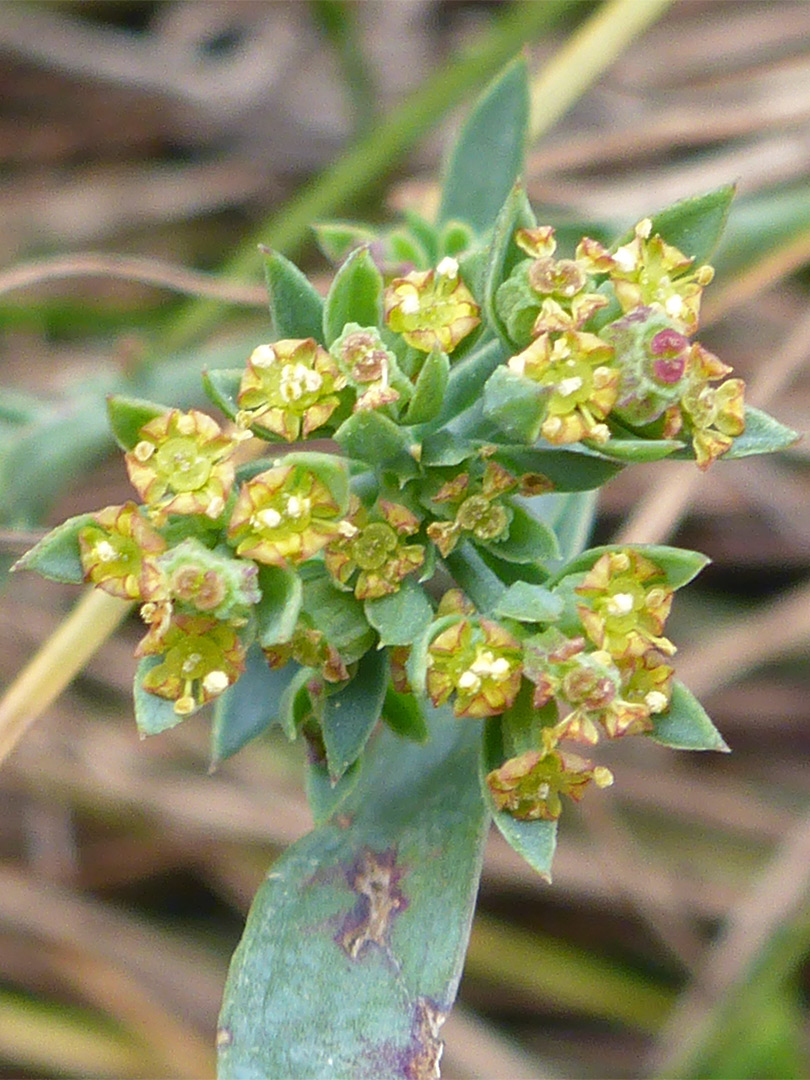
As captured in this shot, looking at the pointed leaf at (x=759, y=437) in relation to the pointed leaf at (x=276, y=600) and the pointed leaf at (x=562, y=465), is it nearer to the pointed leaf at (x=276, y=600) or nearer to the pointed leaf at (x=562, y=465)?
the pointed leaf at (x=562, y=465)

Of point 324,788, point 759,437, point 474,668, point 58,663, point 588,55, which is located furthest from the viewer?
point 588,55

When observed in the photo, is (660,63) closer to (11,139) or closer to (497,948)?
(11,139)

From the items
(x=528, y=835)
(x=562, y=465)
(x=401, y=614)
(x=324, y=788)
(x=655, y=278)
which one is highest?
(x=655, y=278)

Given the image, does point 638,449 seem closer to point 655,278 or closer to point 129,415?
point 655,278

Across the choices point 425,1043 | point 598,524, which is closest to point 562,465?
point 425,1043

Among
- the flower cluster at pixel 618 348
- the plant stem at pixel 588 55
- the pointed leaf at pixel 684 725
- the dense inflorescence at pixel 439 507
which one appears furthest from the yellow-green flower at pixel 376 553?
the plant stem at pixel 588 55

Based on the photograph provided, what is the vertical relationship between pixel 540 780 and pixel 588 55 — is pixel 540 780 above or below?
below
